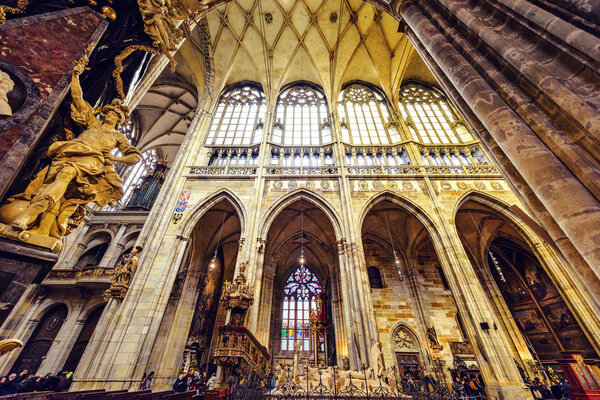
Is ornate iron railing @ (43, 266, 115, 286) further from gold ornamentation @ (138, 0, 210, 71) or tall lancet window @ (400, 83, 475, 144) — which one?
tall lancet window @ (400, 83, 475, 144)

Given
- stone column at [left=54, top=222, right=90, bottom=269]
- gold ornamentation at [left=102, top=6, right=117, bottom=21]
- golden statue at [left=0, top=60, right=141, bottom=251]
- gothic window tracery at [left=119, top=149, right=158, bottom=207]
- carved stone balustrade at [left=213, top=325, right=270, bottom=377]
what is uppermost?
gothic window tracery at [left=119, top=149, right=158, bottom=207]

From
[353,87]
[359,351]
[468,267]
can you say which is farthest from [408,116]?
[359,351]

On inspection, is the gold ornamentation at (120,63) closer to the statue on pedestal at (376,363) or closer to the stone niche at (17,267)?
the stone niche at (17,267)

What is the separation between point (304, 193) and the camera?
9.71 metres

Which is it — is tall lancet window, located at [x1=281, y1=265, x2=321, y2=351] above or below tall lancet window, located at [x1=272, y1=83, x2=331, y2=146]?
below

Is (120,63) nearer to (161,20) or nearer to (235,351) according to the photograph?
(161,20)

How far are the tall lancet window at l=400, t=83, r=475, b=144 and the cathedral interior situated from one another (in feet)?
0.56

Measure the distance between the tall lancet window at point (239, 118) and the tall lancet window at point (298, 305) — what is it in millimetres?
7890

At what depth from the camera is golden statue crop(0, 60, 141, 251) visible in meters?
1.96

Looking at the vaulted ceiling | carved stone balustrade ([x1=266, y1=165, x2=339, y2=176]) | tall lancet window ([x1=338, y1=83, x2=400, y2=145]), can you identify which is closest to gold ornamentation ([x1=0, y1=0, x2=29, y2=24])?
carved stone balustrade ([x1=266, y1=165, x2=339, y2=176])

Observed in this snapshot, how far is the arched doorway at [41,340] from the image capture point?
8.67 metres

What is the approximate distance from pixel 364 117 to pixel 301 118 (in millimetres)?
3625

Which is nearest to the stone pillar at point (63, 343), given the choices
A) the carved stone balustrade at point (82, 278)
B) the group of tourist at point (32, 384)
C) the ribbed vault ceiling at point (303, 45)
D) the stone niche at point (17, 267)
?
the carved stone balustrade at point (82, 278)

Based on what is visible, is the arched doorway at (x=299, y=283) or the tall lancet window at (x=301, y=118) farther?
the tall lancet window at (x=301, y=118)
